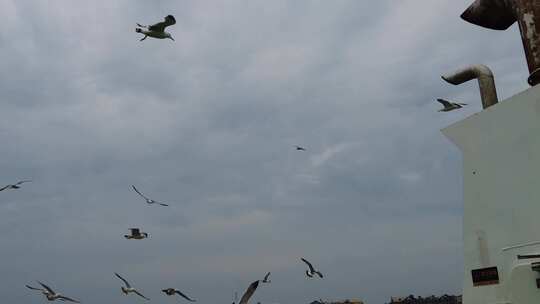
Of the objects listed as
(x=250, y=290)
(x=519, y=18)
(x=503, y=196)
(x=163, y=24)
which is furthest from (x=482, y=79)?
(x=163, y=24)

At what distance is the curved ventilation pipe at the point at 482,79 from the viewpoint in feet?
→ 20.6

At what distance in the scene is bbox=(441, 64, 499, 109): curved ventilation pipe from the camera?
628cm

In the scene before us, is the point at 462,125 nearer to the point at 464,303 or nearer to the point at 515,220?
the point at 515,220

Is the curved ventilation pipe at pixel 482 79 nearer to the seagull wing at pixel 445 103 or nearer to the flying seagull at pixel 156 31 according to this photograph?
the seagull wing at pixel 445 103

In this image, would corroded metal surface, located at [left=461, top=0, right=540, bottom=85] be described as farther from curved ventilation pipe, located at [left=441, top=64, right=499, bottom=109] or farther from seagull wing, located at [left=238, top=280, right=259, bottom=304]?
seagull wing, located at [left=238, top=280, right=259, bottom=304]

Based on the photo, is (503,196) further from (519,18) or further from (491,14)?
(491,14)

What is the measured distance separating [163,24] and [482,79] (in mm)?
12072

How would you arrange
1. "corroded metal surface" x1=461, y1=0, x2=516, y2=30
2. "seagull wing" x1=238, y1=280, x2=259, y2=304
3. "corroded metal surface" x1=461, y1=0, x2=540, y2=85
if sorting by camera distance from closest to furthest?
"corroded metal surface" x1=461, y1=0, x2=540, y2=85
"corroded metal surface" x1=461, y1=0, x2=516, y2=30
"seagull wing" x1=238, y1=280, x2=259, y2=304

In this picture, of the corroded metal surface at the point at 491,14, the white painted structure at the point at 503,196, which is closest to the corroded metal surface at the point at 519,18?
the corroded metal surface at the point at 491,14

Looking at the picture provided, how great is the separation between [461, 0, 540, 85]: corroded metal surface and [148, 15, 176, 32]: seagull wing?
1070cm

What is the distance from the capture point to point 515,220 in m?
5.26

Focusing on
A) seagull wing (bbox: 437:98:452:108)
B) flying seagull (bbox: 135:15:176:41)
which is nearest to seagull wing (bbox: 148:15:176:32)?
flying seagull (bbox: 135:15:176:41)

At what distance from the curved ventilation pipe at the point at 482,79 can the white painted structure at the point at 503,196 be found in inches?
21.9

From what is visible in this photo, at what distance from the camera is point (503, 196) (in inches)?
216
